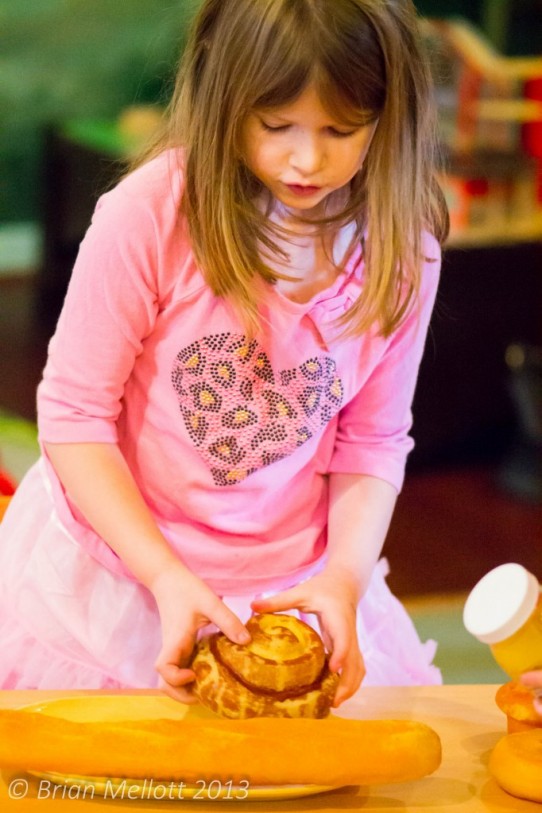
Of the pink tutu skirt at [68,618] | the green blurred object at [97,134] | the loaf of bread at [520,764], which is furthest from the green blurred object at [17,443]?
the loaf of bread at [520,764]

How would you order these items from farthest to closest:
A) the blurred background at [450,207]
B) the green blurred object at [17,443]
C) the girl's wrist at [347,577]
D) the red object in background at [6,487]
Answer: the blurred background at [450,207] < the green blurred object at [17,443] < the red object in background at [6,487] < the girl's wrist at [347,577]

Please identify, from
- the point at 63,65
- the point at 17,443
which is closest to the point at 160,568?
the point at 17,443

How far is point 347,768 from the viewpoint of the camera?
813 mm

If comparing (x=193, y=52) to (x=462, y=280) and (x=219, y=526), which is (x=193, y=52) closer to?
(x=219, y=526)

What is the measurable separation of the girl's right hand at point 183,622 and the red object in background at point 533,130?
8.88ft

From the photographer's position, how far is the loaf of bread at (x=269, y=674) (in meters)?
0.84

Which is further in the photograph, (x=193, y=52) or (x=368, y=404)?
(x=368, y=404)

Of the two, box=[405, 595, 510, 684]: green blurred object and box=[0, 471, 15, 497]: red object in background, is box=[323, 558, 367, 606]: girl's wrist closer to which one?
box=[0, 471, 15, 497]: red object in background

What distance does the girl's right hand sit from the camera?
2.87 feet

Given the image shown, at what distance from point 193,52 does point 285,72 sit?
0.13 meters

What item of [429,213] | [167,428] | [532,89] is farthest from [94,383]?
[532,89]

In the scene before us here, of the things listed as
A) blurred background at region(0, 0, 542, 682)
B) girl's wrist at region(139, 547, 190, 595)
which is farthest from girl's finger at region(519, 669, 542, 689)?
blurred background at region(0, 0, 542, 682)

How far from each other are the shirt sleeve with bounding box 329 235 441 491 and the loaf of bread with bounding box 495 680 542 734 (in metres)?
0.27

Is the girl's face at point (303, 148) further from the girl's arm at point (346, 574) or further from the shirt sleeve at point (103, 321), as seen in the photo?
the girl's arm at point (346, 574)
